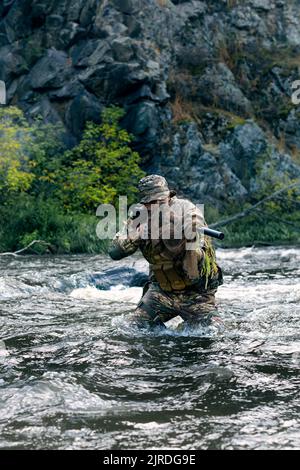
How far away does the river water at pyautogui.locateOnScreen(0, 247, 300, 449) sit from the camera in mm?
3445

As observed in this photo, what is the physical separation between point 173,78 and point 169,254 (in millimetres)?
20483

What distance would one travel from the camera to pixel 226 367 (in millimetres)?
4816

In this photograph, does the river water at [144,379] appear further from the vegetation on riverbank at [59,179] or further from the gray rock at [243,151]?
the gray rock at [243,151]

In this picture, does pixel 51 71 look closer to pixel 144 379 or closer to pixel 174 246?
pixel 174 246

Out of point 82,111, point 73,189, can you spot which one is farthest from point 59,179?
point 82,111

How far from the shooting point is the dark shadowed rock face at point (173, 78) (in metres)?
22.6

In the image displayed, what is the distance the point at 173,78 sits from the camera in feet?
83.5

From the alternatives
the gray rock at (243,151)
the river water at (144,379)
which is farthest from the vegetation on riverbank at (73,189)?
the river water at (144,379)

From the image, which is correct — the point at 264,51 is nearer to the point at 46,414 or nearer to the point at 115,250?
the point at 115,250

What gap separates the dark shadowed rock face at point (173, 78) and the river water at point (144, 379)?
14.9 meters

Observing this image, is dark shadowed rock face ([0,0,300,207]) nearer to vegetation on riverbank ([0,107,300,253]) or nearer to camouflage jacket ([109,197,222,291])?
vegetation on riverbank ([0,107,300,253])

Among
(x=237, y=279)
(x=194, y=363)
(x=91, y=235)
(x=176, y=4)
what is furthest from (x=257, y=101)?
(x=194, y=363)

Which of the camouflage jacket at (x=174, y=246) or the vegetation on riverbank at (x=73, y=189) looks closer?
the camouflage jacket at (x=174, y=246)
